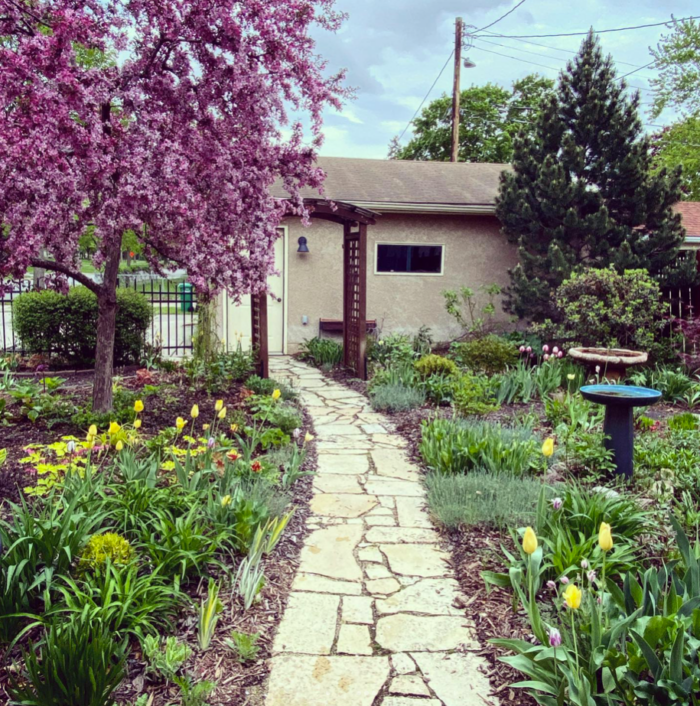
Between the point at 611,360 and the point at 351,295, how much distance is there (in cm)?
377

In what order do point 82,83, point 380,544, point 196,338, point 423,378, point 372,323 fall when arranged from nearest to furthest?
1. point 380,544
2. point 82,83
3. point 423,378
4. point 196,338
5. point 372,323

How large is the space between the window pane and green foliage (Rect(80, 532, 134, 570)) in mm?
9124

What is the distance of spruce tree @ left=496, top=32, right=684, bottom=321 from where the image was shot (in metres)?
9.74

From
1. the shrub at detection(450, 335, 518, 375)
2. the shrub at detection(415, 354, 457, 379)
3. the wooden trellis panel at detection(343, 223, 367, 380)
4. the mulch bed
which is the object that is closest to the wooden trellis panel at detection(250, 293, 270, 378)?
the wooden trellis panel at detection(343, 223, 367, 380)

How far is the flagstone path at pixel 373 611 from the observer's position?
239 centimetres

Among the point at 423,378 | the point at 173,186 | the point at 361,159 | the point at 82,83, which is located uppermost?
the point at 361,159

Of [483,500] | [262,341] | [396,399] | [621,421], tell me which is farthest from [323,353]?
[483,500]

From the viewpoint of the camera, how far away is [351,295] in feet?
30.3

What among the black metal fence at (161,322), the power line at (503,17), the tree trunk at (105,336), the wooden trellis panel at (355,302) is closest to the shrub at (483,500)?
the tree trunk at (105,336)

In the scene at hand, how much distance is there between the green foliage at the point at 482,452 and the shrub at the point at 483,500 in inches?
6.5

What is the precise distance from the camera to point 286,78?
514 centimetres

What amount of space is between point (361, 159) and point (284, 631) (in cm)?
1287

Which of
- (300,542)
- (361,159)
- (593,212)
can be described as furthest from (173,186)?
(361,159)

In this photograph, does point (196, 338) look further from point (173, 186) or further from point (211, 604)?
point (211, 604)
